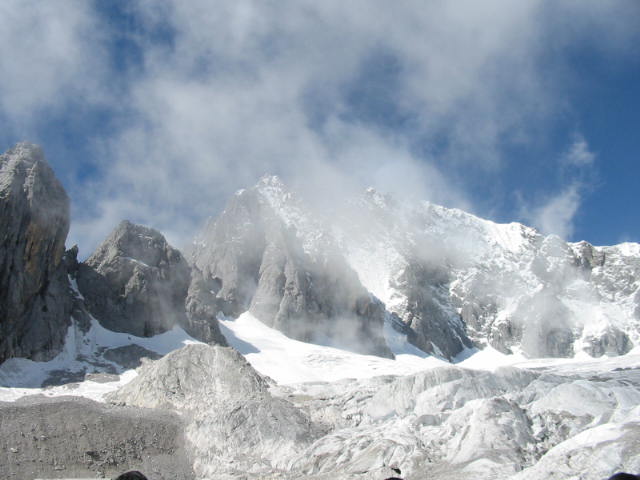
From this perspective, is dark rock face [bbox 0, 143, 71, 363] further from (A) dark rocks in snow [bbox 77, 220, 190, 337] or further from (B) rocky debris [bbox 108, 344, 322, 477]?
(B) rocky debris [bbox 108, 344, 322, 477]

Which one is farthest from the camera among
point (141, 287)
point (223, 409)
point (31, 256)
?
point (141, 287)

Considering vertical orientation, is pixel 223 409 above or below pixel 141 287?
below

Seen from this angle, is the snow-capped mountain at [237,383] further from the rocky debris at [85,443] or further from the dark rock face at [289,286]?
the dark rock face at [289,286]

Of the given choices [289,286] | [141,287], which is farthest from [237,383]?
[289,286]

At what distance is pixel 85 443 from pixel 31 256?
53.4 meters

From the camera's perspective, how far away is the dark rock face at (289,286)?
6560 inches

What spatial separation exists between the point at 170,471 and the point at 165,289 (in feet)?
274

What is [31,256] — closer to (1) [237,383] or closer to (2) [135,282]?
(2) [135,282]

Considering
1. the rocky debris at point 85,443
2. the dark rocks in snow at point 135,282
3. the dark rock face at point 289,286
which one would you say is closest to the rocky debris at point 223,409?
the rocky debris at point 85,443

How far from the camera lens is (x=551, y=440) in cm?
3969

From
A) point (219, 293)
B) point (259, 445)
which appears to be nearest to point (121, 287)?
Answer: point (219, 293)

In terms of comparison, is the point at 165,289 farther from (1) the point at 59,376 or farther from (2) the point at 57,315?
(1) the point at 59,376

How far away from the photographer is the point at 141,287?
123 meters

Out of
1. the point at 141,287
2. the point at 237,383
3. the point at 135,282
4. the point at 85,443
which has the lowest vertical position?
the point at 85,443
